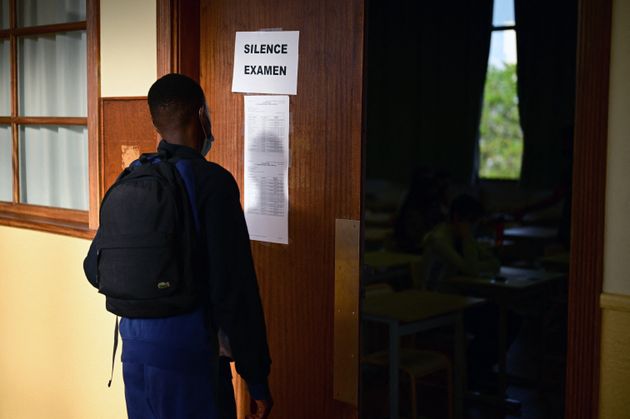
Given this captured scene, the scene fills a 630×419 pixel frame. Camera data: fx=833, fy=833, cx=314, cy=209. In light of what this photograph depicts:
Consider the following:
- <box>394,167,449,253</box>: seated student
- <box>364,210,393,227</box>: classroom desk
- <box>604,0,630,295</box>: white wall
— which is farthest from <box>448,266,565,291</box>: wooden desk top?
<box>364,210,393,227</box>: classroom desk

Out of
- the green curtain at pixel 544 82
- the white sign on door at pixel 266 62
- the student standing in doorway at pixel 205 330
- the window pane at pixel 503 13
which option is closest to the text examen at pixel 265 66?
the white sign on door at pixel 266 62

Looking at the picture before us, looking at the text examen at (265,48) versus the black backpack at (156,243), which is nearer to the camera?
the black backpack at (156,243)

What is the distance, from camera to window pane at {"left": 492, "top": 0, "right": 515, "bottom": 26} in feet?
32.3

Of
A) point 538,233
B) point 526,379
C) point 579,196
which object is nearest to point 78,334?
point 579,196

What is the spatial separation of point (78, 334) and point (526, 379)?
3049mm

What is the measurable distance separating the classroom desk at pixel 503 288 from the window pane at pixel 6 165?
2668mm

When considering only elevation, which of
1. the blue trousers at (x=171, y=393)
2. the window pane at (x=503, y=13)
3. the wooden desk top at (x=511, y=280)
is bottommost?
the wooden desk top at (x=511, y=280)

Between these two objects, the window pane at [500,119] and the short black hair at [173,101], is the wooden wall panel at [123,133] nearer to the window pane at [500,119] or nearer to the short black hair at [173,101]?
the short black hair at [173,101]

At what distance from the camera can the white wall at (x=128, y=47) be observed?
11.0 ft

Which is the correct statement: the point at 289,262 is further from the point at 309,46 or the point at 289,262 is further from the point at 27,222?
the point at 27,222

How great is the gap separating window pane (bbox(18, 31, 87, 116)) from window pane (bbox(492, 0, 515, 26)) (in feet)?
23.0

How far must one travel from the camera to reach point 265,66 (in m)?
3.10

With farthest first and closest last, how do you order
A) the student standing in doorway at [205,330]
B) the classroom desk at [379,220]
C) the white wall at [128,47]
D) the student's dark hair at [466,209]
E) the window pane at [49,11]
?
the classroom desk at [379,220] → the student's dark hair at [466,209] → the window pane at [49,11] → the white wall at [128,47] → the student standing in doorway at [205,330]

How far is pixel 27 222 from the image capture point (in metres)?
3.97
